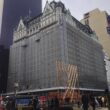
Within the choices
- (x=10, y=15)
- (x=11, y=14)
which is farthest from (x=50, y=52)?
(x=11, y=14)

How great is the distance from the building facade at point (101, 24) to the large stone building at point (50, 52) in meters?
37.5

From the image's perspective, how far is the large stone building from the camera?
8500 cm

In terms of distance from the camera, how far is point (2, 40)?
446 ft

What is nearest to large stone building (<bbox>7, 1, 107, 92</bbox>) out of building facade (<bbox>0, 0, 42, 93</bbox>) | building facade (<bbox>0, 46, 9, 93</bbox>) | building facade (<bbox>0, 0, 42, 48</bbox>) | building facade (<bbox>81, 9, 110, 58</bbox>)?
building facade (<bbox>0, 46, 9, 93</bbox>)

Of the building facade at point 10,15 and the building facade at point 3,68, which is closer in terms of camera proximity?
the building facade at point 3,68

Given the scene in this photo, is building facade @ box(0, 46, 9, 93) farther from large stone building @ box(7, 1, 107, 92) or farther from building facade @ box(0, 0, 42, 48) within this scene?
large stone building @ box(7, 1, 107, 92)

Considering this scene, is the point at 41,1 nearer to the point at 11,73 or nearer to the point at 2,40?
the point at 2,40

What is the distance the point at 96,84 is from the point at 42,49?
36.5 metres

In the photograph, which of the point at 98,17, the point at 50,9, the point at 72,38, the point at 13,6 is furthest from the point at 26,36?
the point at 98,17

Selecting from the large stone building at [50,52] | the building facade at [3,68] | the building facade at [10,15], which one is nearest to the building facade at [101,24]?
the large stone building at [50,52]

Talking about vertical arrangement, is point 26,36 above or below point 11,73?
above

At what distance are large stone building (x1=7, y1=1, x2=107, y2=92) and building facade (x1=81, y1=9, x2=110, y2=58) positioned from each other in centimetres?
3748

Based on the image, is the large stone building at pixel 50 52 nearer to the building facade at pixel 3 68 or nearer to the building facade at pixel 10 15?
the building facade at pixel 3 68

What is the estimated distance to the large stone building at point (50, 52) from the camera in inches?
3346
